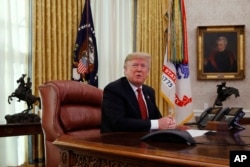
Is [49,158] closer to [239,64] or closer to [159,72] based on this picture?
[159,72]

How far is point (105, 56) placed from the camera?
5738 millimetres

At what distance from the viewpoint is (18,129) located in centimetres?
391

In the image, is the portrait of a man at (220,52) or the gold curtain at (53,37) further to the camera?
the portrait of a man at (220,52)

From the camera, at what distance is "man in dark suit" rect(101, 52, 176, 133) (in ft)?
8.49

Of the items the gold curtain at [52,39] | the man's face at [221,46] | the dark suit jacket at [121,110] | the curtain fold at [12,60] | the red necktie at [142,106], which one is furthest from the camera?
the man's face at [221,46]

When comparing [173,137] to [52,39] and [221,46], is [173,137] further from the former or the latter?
[221,46]

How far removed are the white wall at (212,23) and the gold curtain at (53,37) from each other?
192 cm

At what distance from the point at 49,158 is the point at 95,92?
2.20 feet

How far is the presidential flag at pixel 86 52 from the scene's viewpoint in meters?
5.26

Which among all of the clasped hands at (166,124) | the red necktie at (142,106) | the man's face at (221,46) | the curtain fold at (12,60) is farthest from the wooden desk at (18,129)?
the man's face at (221,46)

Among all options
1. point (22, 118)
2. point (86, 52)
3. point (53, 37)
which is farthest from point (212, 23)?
point (22, 118)

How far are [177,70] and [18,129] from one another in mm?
2619

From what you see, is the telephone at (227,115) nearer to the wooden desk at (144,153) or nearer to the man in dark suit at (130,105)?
the man in dark suit at (130,105)

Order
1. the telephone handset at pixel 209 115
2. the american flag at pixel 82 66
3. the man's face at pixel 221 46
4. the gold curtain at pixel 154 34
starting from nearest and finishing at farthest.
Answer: the telephone handset at pixel 209 115
the american flag at pixel 82 66
the gold curtain at pixel 154 34
the man's face at pixel 221 46
